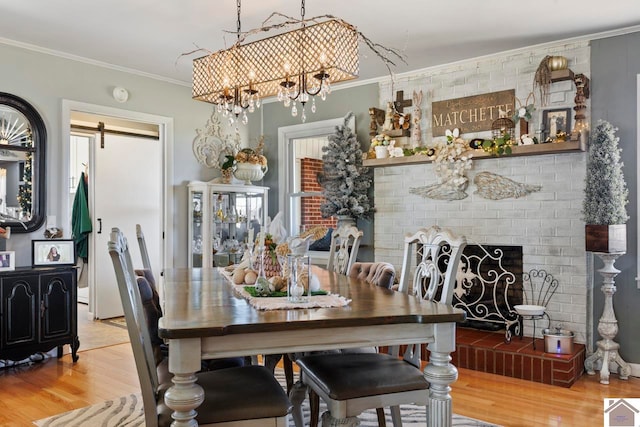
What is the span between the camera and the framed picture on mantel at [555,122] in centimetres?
413

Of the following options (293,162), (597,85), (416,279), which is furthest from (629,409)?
(293,162)

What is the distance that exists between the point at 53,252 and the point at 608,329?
→ 14.2 feet

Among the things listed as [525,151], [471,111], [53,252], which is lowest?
[53,252]

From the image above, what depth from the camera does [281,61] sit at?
2.79 metres

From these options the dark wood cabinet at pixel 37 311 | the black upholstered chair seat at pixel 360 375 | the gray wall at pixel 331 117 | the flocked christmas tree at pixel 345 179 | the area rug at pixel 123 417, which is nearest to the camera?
the black upholstered chair seat at pixel 360 375

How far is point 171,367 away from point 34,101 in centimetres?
363

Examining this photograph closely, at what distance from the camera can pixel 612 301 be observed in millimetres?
3932

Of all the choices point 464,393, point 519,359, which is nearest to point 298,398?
point 464,393

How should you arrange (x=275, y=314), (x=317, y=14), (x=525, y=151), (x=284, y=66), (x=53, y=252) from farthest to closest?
(x=53, y=252)
(x=525, y=151)
(x=317, y=14)
(x=284, y=66)
(x=275, y=314)

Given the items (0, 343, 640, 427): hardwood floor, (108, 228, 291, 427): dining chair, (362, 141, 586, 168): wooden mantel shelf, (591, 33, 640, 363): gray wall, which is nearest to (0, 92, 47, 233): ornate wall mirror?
(0, 343, 640, 427): hardwood floor

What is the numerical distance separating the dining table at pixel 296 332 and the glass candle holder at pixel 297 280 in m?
0.06

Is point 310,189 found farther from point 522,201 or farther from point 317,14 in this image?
point 317,14

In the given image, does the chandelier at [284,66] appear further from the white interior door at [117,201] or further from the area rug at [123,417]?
the white interior door at [117,201]

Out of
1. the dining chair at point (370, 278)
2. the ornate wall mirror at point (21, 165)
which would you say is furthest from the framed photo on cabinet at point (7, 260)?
the dining chair at point (370, 278)
